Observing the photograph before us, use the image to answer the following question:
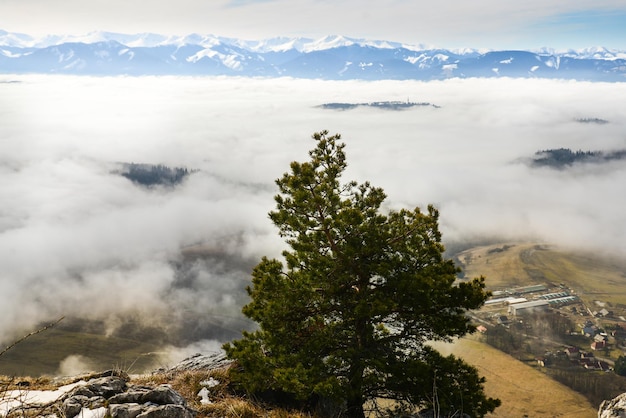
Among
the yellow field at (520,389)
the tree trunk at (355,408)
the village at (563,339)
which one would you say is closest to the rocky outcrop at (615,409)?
the tree trunk at (355,408)

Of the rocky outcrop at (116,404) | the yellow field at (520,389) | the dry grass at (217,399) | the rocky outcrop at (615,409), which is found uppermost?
the rocky outcrop at (116,404)

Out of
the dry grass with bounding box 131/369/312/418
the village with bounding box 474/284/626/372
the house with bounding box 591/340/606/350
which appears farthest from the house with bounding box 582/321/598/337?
the dry grass with bounding box 131/369/312/418

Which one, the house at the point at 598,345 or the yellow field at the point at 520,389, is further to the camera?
the house at the point at 598,345

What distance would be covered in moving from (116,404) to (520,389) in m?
153

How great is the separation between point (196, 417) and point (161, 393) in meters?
1.36

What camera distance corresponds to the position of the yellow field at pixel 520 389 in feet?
395

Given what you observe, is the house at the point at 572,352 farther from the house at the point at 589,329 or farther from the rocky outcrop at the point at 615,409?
the rocky outcrop at the point at 615,409

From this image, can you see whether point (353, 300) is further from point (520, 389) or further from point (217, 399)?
point (520, 389)

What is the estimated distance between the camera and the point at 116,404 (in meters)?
11.7

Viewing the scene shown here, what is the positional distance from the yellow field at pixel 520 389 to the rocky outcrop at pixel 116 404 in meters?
123

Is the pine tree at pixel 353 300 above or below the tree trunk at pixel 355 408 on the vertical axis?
above

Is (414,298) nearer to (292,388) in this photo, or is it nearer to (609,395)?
(292,388)

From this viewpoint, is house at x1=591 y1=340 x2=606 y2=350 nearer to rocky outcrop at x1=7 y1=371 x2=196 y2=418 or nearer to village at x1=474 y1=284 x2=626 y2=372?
village at x1=474 y1=284 x2=626 y2=372

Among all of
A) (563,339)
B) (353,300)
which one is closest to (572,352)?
(563,339)
